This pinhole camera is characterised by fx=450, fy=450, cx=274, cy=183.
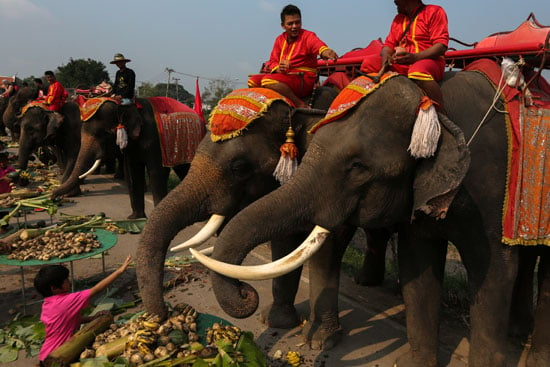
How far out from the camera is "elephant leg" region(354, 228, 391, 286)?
6.02 meters

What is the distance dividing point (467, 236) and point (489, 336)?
0.84 metres

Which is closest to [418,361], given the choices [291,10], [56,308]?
[56,308]

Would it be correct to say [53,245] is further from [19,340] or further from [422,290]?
[422,290]

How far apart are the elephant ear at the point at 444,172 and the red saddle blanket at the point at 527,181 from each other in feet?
1.82

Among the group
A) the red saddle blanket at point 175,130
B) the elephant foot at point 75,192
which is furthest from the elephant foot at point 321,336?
the elephant foot at point 75,192

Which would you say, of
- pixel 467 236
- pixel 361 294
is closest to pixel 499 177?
pixel 467 236

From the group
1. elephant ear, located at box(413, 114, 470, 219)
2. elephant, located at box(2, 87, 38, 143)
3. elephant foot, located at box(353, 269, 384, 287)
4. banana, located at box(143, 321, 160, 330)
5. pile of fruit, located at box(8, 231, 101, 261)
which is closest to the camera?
elephant ear, located at box(413, 114, 470, 219)

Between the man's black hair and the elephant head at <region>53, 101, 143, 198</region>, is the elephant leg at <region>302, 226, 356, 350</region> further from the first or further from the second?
the elephant head at <region>53, 101, 143, 198</region>

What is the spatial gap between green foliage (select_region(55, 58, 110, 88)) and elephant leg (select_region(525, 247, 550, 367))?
192ft

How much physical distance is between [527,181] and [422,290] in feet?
4.25

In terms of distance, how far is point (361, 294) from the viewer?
598 cm

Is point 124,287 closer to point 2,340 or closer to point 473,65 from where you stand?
point 2,340

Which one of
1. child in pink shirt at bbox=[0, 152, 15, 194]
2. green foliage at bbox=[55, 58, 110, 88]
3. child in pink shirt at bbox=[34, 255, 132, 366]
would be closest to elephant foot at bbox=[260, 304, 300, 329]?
child in pink shirt at bbox=[34, 255, 132, 366]

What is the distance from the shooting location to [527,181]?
3.15 m
